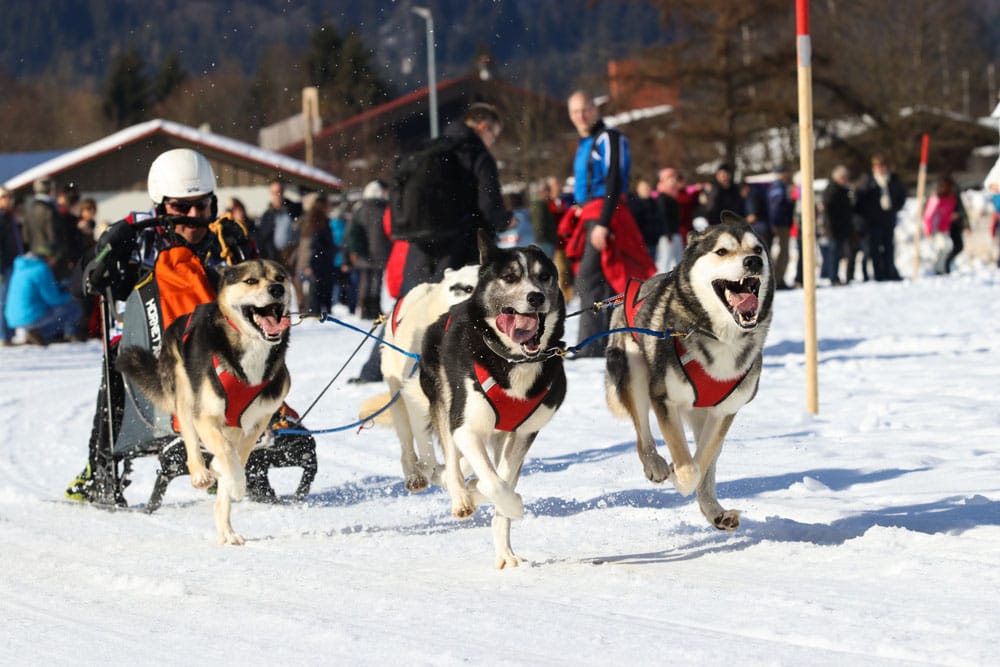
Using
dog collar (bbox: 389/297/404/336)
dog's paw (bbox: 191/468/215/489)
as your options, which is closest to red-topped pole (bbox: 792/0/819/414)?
dog collar (bbox: 389/297/404/336)

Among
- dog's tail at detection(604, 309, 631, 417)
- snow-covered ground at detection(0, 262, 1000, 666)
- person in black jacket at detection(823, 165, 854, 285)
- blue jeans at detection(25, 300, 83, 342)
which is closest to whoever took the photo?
snow-covered ground at detection(0, 262, 1000, 666)

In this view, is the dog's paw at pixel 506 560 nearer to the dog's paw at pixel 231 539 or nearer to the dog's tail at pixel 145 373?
the dog's paw at pixel 231 539

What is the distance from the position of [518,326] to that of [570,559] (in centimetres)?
80

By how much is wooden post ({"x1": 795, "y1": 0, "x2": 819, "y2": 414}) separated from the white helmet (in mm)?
2993

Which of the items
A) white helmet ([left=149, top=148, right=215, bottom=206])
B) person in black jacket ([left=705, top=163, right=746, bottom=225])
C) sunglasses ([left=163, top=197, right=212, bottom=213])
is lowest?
sunglasses ([left=163, top=197, right=212, bottom=213])

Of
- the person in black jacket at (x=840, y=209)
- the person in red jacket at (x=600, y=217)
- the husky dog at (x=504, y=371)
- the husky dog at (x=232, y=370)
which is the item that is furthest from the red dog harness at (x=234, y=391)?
the person in black jacket at (x=840, y=209)

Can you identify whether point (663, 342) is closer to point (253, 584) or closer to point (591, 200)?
point (253, 584)

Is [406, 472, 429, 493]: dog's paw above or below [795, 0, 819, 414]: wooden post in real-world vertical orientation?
below

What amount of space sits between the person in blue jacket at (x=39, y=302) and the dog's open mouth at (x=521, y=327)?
9649 millimetres

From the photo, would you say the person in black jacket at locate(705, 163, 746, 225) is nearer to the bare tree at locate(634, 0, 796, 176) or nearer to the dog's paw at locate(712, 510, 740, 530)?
the dog's paw at locate(712, 510, 740, 530)

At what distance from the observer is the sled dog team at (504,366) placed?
14.1 ft

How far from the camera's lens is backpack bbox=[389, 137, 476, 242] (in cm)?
726

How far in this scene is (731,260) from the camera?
4.30 metres

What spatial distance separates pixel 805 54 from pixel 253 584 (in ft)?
13.6
